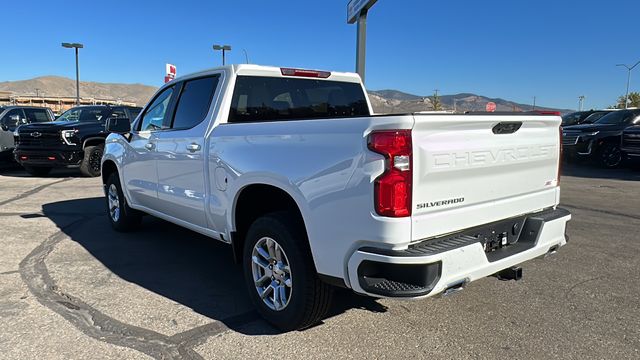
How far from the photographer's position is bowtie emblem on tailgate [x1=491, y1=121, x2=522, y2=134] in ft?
9.96

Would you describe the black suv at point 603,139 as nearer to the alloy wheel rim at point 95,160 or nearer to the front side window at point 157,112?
the front side window at point 157,112

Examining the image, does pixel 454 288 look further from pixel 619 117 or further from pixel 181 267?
pixel 619 117

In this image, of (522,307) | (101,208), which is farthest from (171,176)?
(101,208)

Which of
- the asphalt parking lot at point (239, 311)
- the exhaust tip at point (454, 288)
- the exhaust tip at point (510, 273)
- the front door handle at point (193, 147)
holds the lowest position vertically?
the asphalt parking lot at point (239, 311)

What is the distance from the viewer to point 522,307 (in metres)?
3.80

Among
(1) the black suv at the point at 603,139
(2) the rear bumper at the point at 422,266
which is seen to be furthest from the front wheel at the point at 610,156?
(2) the rear bumper at the point at 422,266

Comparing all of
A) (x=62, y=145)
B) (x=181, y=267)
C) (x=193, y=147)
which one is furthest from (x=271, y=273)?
(x=62, y=145)

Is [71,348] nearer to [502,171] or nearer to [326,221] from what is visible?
[326,221]

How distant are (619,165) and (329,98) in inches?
565

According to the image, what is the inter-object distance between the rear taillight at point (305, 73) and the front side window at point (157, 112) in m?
1.37

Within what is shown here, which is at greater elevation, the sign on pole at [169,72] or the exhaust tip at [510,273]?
the sign on pole at [169,72]

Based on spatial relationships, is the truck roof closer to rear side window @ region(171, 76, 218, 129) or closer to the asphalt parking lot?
rear side window @ region(171, 76, 218, 129)

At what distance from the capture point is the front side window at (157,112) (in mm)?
5117

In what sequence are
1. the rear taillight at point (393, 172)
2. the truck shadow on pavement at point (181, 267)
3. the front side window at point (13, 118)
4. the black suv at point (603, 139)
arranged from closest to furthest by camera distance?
the rear taillight at point (393, 172) < the truck shadow on pavement at point (181, 267) < the front side window at point (13, 118) < the black suv at point (603, 139)
